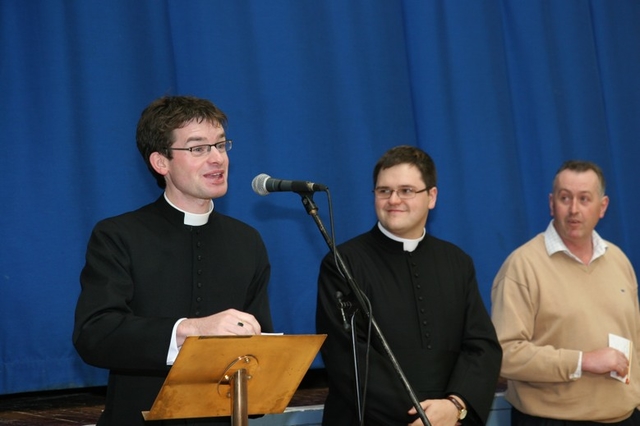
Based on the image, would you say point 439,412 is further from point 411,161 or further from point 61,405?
point 61,405

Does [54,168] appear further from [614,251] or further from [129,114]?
[614,251]

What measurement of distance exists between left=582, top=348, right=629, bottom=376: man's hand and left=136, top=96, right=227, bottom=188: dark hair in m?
2.00

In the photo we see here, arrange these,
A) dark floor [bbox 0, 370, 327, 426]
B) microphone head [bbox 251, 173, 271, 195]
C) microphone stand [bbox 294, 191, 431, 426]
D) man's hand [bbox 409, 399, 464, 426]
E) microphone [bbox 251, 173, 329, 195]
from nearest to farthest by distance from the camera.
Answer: microphone stand [bbox 294, 191, 431, 426]
microphone [bbox 251, 173, 329, 195]
microphone head [bbox 251, 173, 271, 195]
man's hand [bbox 409, 399, 464, 426]
dark floor [bbox 0, 370, 327, 426]

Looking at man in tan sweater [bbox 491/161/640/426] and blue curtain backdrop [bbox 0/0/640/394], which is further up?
blue curtain backdrop [bbox 0/0/640/394]

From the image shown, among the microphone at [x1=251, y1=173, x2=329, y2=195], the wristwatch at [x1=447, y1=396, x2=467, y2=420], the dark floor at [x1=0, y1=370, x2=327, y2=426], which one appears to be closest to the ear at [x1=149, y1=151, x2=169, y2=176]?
the microphone at [x1=251, y1=173, x2=329, y2=195]

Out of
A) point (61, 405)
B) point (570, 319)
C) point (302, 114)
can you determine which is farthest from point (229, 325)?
point (302, 114)

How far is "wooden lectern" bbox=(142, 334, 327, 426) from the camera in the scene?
7.20 ft

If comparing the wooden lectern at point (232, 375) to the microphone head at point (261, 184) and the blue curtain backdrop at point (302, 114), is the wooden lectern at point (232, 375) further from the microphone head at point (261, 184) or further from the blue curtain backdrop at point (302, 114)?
the blue curtain backdrop at point (302, 114)

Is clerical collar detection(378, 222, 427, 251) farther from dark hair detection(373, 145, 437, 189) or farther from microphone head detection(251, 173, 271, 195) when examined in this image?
microphone head detection(251, 173, 271, 195)

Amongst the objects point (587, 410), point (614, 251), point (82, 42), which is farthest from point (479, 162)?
point (82, 42)

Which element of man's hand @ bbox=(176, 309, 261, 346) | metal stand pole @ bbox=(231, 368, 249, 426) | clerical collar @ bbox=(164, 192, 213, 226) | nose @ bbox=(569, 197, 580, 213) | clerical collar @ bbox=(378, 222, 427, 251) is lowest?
metal stand pole @ bbox=(231, 368, 249, 426)

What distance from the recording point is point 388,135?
5.17 meters

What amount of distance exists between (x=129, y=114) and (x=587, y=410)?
2.70 metres

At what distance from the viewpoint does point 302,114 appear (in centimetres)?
493
